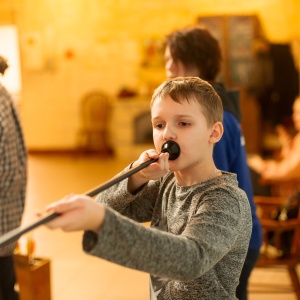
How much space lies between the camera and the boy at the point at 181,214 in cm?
89

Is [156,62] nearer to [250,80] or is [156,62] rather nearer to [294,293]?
[250,80]

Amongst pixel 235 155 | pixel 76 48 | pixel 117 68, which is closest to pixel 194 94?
pixel 235 155

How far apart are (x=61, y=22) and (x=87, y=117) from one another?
140 centimetres

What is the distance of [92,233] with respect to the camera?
897mm

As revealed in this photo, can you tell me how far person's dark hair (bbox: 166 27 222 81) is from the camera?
72.4 inches

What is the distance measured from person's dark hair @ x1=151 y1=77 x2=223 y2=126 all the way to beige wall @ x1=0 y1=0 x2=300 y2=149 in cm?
652

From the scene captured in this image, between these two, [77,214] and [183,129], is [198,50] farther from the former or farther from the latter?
[77,214]

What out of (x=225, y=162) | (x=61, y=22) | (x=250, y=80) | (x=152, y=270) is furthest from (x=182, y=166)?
(x=61, y=22)

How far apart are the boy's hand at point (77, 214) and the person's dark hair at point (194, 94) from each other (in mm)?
342

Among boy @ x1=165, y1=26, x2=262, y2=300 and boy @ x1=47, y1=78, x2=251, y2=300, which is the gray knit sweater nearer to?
boy @ x1=47, y1=78, x2=251, y2=300

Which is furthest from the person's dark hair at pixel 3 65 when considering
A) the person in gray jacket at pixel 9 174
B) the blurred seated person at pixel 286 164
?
the blurred seated person at pixel 286 164

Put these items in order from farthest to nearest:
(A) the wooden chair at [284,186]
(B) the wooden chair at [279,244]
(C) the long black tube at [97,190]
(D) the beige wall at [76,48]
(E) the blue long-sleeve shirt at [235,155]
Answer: (D) the beige wall at [76,48]
(A) the wooden chair at [284,186]
(B) the wooden chair at [279,244]
(E) the blue long-sleeve shirt at [235,155]
(C) the long black tube at [97,190]

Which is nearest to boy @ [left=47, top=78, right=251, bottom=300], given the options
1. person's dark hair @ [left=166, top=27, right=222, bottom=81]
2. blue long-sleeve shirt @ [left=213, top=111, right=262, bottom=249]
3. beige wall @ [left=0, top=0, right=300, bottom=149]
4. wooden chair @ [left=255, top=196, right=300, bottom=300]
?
blue long-sleeve shirt @ [left=213, top=111, right=262, bottom=249]

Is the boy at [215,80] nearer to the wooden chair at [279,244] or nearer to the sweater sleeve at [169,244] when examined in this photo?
the sweater sleeve at [169,244]
